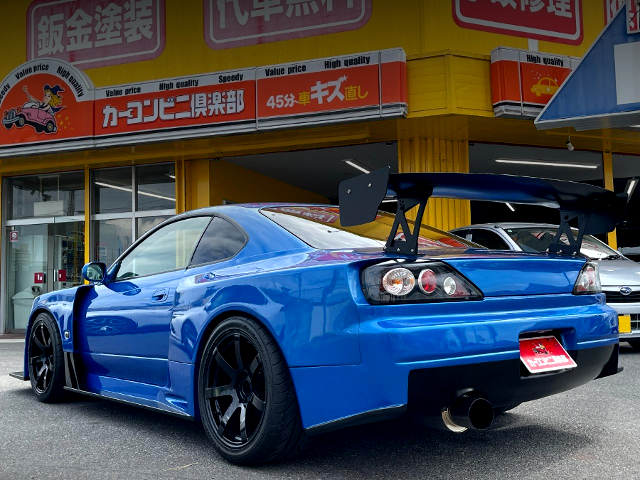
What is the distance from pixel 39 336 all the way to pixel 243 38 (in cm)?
783

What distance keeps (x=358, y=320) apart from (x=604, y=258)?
19.2 feet

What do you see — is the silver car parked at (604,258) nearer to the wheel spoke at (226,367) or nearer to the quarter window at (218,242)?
the quarter window at (218,242)

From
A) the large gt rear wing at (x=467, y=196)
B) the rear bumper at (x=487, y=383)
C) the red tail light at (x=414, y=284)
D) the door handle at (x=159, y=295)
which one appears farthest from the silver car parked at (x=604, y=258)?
the red tail light at (x=414, y=284)

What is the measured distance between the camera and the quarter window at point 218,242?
345 cm

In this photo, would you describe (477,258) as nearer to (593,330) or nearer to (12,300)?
(593,330)

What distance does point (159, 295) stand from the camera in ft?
11.9

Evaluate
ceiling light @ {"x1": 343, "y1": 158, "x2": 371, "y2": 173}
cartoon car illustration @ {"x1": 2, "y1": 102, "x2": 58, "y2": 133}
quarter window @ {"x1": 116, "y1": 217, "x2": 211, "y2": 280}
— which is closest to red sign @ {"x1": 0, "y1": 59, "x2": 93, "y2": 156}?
cartoon car illustration @ {"x1": 2, "y1": 102, "x2": 58, "y2": 133}

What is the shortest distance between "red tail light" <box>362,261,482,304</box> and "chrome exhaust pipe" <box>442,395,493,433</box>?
1.33 ft

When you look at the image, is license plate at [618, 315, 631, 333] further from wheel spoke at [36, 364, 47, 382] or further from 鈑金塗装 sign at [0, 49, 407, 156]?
wheel spoke at [36, 364, 47, 382]

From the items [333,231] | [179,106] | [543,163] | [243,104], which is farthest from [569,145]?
[333,231]

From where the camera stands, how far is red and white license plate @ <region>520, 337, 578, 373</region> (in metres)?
2.78

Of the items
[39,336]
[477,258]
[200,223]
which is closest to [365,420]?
[477,258]

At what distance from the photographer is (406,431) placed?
359 cm

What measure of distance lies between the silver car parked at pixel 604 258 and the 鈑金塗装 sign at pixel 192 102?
261 centimetres
